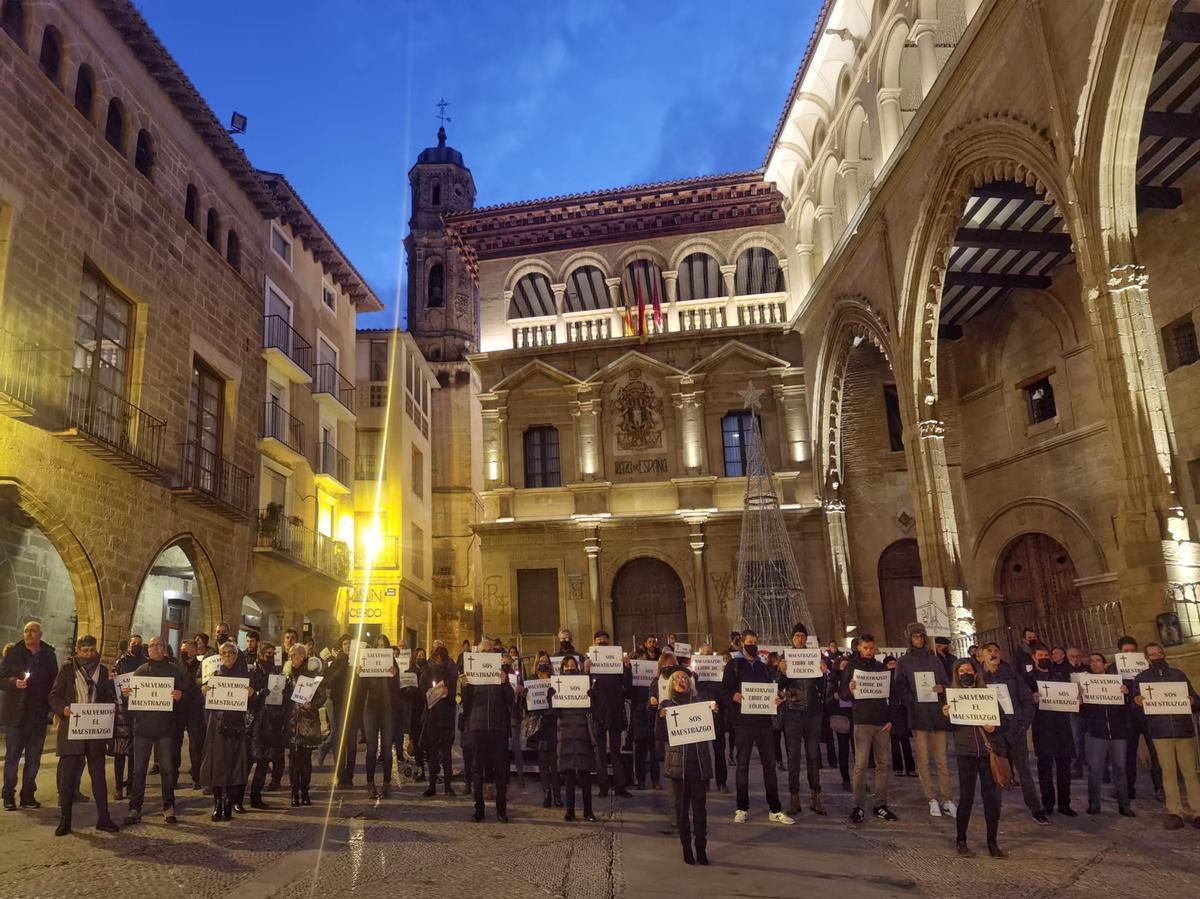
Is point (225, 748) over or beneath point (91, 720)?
beneath

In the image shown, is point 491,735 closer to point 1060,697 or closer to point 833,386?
point 1060,697

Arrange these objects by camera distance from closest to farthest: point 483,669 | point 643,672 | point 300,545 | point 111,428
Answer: point 483,669 → point 643,672 → point 111,428 → point 300,545

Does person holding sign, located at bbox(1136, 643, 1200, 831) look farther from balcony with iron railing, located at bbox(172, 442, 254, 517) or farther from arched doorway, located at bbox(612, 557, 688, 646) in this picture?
balcony with iron railing, located at bbox(172, 442, 254, 517)

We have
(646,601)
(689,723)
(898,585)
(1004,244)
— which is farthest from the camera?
(646,601)

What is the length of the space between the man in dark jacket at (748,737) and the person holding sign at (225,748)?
5182mm

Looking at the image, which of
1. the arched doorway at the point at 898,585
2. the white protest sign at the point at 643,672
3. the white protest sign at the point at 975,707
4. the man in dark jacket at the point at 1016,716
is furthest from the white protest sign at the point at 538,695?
the arched doorway at the point at 898,585

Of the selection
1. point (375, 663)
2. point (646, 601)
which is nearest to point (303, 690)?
point (375, 663)

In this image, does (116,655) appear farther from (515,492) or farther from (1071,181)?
(1071,181)

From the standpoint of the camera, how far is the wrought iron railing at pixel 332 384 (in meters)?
28.0

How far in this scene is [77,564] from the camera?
1582 centimetres

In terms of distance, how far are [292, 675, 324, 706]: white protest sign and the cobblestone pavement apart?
122 centimetres

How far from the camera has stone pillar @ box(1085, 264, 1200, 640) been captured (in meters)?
11.5

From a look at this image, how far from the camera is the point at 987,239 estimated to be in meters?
19.6

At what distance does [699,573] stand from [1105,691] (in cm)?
1587
